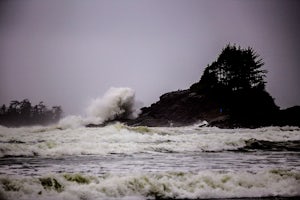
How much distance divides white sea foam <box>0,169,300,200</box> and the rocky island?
1298 inches

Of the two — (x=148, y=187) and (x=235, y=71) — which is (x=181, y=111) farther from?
(x=148, y=187)

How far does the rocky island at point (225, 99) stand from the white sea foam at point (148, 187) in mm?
32968

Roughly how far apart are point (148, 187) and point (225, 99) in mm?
43806

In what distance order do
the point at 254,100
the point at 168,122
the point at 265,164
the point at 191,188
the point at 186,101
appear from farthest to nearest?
the point at 186,101, the point at 168,122, the point at 254,100, the point at 265,164, the point at 191,188

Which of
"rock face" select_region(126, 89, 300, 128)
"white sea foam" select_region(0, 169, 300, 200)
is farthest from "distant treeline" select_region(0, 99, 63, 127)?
"white sea foam" select_region(0, 169, 300, 200)

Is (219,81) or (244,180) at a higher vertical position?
(219,81)

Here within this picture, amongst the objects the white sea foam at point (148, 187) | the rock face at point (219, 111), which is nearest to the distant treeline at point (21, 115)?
the rock face at point (219, 111)

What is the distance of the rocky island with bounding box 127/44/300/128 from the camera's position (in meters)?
43.6

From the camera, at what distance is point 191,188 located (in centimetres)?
621

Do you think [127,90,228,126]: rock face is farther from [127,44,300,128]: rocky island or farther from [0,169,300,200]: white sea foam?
[0,169,300,200]: white sea foam

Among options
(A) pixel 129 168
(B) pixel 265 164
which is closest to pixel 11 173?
(A) pixel 129 168

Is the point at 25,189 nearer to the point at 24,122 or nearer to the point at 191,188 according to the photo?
the point at 191,188

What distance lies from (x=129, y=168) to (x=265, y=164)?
445 cm

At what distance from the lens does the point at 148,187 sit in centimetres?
609
